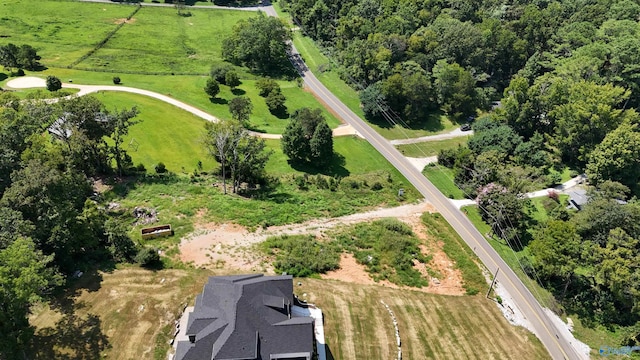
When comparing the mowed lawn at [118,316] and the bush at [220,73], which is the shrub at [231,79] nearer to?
the bush at [220,73]

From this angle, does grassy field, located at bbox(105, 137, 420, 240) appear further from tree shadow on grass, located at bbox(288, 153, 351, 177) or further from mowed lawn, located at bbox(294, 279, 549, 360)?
mowed lawn, located at bbox(294, 279, 549, 360)

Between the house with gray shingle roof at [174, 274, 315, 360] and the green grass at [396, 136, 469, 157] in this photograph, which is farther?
the green grass at [396, 136, 469, 157]

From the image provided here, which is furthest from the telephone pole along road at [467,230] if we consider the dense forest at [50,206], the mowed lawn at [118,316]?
the dense forest at [50,206]

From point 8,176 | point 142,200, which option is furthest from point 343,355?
point 8,176

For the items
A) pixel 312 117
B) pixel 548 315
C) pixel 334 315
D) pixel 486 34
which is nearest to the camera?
pixel 334 315

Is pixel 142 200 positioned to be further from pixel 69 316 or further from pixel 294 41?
pixel 294 41

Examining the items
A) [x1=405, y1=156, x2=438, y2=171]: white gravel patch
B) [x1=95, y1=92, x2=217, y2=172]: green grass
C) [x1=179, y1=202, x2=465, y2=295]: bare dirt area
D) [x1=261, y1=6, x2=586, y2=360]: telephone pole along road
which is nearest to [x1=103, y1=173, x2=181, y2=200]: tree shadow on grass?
[x1=95, y1=92, x2=217, y2=172]: green grass
